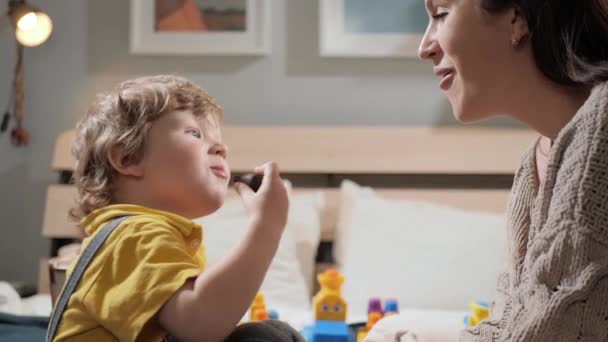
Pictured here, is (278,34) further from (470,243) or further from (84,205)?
(84,205)

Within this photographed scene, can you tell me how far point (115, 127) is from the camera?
121 cm

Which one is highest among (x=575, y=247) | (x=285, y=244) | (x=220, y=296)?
(x=575, y=247)

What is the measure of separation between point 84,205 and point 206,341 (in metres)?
0.38

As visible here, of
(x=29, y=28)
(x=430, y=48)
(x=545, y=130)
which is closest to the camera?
(x=545, y=130)

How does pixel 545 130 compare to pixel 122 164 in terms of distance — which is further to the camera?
pixel 122 164

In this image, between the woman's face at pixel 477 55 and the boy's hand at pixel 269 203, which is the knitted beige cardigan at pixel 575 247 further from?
the boy's hand at pixel 269 203

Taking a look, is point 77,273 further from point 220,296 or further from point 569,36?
point 569,36

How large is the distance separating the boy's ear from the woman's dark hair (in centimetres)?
65

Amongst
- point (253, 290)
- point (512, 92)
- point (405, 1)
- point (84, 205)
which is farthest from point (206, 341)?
point (405, 1)

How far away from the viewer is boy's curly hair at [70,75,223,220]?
1.20 m

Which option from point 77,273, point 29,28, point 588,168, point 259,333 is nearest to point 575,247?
point 588,168

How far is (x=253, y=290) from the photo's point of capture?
1.01m

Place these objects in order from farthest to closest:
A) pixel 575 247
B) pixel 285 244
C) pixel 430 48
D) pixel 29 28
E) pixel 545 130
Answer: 1. pixel 29 28
2. pixel 285 244
3. pixel 430 48
4. pixel 545 130
5. pixel 575 247

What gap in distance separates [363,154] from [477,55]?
1.67 metres
